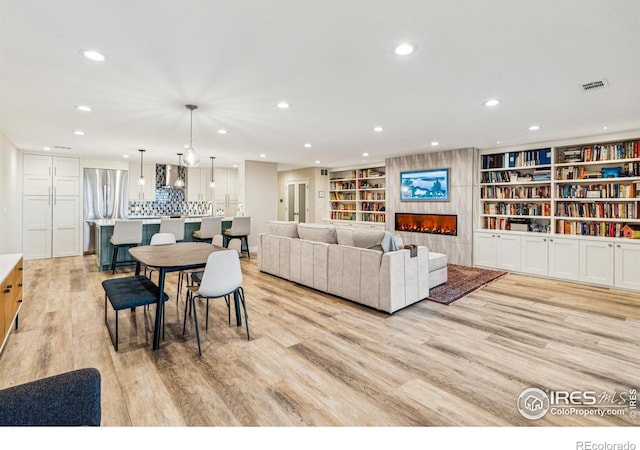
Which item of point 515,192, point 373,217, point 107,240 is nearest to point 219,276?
point 107,240

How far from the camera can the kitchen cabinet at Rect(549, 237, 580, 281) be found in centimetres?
508

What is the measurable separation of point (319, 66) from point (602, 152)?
16.6ft

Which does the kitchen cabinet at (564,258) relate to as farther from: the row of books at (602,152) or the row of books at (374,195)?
the row of books at (374,195)

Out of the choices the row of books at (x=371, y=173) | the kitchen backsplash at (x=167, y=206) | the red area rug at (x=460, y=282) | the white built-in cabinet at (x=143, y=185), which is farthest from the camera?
the row of books at (x=371, y=173)

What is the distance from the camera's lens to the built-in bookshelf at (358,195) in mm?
8789

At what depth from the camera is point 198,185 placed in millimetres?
9391

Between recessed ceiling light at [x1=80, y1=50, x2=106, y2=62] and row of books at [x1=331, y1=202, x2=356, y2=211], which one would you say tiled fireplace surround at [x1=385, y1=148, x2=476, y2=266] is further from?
recessed ceiling light at [x1=80, y1=50, x2=106, y2=62]

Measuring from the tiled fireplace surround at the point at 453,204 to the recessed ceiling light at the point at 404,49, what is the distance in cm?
440

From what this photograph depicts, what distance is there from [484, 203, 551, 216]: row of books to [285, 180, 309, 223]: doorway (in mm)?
5449

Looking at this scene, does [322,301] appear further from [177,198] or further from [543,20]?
[177,198]

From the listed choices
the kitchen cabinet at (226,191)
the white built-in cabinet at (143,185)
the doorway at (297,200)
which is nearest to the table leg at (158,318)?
the white built-in cabinet at (143,185)

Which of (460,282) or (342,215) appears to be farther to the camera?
(342,215)

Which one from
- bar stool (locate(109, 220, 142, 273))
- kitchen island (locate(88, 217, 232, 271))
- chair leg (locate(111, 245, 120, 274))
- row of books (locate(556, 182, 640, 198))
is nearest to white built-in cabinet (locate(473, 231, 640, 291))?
row of books (locate(556, 182, 640, 198))

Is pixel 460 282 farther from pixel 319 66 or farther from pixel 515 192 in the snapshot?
pixel 319 66
